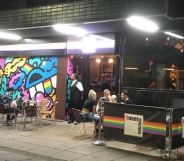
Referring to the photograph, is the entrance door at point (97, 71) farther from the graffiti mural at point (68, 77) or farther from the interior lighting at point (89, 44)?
the interior lighting at point (89, 44)

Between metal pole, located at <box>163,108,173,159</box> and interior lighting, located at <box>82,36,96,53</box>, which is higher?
interior lighting, located at <box>82,36,96,53</box>

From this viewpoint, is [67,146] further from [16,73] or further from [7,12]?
[16,73]

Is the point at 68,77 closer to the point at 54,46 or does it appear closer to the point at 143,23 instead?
the point at 54,46

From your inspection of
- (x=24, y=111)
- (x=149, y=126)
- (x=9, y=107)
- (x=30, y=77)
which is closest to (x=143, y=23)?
(x=149, y=126)

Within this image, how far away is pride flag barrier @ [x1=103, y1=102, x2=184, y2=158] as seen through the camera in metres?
8.48

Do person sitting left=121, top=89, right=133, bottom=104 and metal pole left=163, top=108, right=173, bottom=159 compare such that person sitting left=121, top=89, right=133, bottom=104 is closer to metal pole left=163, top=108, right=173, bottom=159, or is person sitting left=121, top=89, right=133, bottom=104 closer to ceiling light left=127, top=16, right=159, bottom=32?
ceiling light left=127, top=16, right=159, bottom=32

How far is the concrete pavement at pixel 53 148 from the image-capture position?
8594mm

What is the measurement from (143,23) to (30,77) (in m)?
7.63

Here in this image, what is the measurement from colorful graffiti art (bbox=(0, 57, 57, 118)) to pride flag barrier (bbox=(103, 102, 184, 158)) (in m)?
6.50

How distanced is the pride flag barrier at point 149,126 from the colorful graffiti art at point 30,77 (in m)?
6.50

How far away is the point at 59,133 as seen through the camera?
39.3ft

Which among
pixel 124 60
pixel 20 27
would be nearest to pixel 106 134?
pixel 124 60

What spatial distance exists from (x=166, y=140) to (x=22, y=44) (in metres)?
9.86

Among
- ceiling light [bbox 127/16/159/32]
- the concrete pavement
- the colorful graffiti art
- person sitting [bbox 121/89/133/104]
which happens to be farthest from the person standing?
ceiling light [bbox 127/16/159/32]
